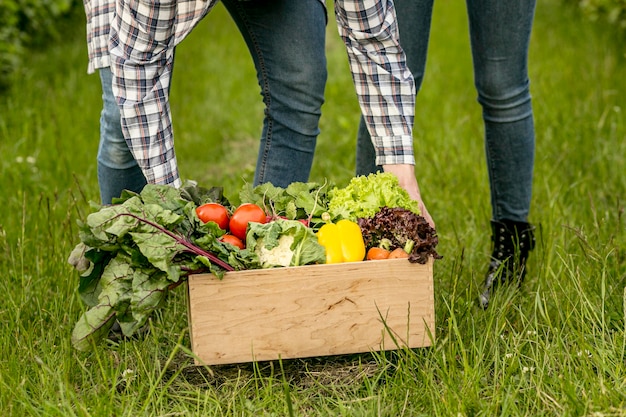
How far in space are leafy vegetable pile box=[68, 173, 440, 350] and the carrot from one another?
2.4 inches

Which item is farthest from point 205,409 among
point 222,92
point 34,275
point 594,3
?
point 594,3

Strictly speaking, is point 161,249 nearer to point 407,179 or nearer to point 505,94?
point 407,179

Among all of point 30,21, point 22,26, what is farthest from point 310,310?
point 22,26

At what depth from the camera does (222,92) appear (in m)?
7.00

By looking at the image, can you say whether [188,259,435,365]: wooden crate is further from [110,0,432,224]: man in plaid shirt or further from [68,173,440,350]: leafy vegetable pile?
[110,0,432,224]: man in plaid shirt

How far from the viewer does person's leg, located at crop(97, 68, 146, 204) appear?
289 cm

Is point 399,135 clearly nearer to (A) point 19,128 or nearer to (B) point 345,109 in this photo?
(A) point 19,128

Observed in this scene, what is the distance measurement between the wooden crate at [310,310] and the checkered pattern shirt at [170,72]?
49 cm

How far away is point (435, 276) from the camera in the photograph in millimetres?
3316

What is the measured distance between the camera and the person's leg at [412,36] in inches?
128

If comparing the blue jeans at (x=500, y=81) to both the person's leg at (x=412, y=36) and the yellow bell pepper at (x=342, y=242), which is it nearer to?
the person's leg at (x=412, y=36)

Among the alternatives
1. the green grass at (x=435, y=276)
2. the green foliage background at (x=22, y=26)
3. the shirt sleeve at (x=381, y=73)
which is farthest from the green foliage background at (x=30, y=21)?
the shirt sleeve at (x=381, y=73)

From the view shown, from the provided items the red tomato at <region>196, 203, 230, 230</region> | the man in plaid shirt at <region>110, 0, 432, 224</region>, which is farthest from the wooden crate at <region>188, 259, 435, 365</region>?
the man in plaid shirt at <region>110, 0, 432, 224</region>

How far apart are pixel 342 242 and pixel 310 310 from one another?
0.23m
